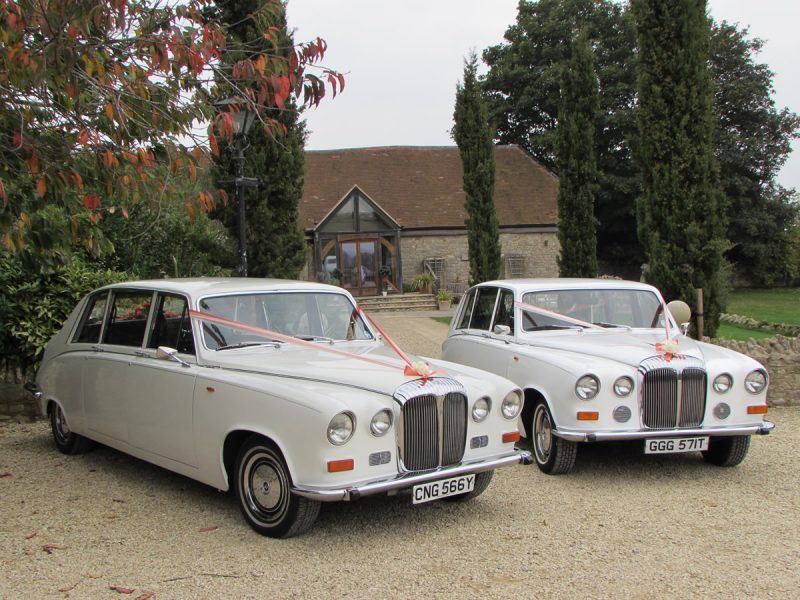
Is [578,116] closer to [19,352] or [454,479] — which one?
[19,352]

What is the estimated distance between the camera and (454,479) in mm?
5031

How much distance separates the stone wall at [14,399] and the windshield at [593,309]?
5946 millimetres

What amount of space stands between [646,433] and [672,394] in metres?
0.42

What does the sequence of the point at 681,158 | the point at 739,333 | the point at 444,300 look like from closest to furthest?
1. the point at 681,158
2. the point at 739,333
3. the point at 444,300

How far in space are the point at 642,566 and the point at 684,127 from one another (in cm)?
895

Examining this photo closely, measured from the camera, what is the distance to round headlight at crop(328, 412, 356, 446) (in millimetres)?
4586

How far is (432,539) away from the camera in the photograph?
4.97 meters

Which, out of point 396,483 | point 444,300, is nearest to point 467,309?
point 396,483

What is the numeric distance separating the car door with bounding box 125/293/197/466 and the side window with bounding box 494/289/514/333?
3.37 m

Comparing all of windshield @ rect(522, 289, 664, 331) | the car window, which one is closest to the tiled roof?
the car window

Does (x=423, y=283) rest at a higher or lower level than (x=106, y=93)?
lower

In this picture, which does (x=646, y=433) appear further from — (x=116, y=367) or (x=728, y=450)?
(x=116, y=367)

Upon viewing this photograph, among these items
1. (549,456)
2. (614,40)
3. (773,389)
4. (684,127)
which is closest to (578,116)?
(684,127)

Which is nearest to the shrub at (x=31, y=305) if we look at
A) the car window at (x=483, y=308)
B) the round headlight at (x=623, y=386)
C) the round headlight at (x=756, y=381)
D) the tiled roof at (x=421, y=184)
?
the car window at (x=483, y=308)
